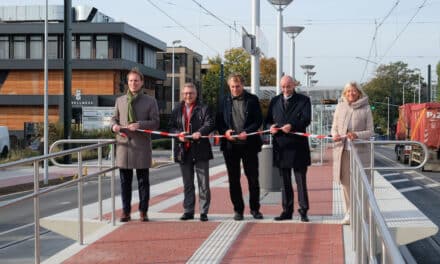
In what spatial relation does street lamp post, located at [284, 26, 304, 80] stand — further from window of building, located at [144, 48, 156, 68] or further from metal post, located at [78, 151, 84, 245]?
window of building, located at [144, 48, 156, 68]

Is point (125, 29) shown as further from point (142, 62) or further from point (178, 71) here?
point (178, 71)

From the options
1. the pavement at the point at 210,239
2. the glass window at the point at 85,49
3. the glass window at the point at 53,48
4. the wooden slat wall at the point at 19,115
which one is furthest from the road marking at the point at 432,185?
the glass window at the point at 53,48

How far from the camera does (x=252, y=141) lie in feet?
28.1

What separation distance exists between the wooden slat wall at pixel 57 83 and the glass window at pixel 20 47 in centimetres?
156

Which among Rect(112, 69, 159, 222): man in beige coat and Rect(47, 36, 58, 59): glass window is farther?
Rect(47, 36, 58, 59): glass window

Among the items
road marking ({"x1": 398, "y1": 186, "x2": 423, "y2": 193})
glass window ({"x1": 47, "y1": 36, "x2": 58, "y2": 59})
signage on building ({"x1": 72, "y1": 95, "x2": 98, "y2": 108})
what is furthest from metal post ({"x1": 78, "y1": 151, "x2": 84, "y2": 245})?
glass window ({"x1": 47, "y1": 36, "x2": 58, "y2": 59})

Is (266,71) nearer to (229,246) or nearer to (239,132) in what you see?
(239,132)

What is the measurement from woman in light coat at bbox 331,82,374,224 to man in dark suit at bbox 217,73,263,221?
1.01 metres

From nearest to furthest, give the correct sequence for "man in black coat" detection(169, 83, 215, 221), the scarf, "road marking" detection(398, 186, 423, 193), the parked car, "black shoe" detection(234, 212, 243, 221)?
1. the scarf
2. "man in black coat" detection(169, 83, 215, 221)
3. "black shoe" detection(234, 212, 243, 221)
4. "road marking" detection(398, 186, 423, 193)
5. the parked car

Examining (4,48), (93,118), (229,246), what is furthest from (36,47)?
(229,246)

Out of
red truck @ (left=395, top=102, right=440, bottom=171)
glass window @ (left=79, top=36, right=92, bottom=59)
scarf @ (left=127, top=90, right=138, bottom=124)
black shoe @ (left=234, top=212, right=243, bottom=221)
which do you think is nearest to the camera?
scarf @ (left=127, top=90, right=138, bottom=124)

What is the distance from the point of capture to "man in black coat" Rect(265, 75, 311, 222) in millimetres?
8375

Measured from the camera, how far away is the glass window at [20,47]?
58.6 meters

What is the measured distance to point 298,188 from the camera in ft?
27.7
